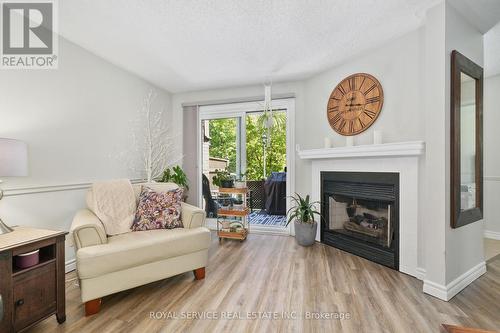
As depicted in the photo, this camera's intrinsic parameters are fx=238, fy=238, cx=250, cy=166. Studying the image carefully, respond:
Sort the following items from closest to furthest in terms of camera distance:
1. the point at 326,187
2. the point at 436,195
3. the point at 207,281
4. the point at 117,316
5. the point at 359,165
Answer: the point at 117,316, the point at 436,195, the point at 207,281, the point at 359,165, the point at 326,187

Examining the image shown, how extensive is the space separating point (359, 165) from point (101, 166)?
9.73ft

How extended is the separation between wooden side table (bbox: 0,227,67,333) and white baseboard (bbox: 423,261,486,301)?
271 centimetres

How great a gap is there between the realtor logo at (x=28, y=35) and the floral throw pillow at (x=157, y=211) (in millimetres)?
1504

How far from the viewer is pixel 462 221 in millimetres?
1987

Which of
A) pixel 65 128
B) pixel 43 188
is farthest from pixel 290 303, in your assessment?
pixel 65 128

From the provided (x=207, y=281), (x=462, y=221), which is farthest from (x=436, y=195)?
(x=207, y=281)

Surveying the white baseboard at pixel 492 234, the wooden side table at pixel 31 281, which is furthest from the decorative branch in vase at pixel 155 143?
the white baseboard at pixel 492 234

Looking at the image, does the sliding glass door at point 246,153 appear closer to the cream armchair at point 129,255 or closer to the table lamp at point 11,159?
the cream armchair at point 129,255

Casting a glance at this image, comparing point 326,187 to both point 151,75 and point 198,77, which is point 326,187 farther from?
point 151,75

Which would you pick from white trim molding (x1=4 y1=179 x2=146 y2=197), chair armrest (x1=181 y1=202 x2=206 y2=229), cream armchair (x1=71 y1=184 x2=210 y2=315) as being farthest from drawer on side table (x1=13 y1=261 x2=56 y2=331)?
chair armrest (x1=181 y1=202 x2=206 y2=229)

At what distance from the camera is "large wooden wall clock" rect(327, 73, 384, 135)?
8.57ft

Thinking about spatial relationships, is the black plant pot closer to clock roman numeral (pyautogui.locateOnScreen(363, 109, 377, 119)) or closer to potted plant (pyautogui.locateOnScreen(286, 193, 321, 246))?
potted plant (pyautogui.locateOnScreen(286, 193, 321, 246))

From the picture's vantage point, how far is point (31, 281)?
1430 millimetres

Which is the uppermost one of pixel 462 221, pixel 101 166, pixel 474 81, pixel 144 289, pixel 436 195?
pixel 474 81
